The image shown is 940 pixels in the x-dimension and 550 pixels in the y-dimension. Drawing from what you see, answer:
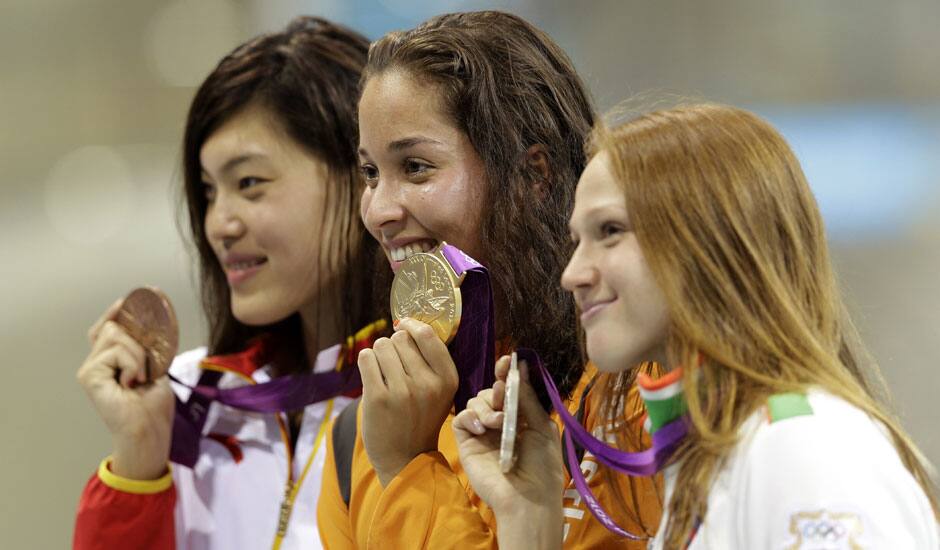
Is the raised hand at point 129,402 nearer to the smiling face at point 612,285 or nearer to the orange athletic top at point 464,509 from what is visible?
the orange athletic top at point 464,509

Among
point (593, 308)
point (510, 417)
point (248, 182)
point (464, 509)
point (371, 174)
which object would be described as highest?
point (248, 182)

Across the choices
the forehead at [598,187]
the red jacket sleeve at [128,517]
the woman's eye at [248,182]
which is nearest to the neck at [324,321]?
the woman's eye at [248,182]

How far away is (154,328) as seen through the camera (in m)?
2.71

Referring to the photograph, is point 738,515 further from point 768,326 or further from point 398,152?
point 398,152

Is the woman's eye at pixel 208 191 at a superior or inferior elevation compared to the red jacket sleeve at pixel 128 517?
superior

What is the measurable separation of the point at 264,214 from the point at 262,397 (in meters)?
0.37

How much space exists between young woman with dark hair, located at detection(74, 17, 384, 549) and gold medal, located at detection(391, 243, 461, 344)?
580 millimetres

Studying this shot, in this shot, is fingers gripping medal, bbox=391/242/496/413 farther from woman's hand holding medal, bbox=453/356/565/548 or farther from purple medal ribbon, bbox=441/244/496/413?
woman's hand holding medal, bbox=453/356/565/548

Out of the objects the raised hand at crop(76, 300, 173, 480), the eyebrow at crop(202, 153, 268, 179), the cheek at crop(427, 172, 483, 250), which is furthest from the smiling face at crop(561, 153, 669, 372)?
the raised hand at crop(76, 300, 173, 480)

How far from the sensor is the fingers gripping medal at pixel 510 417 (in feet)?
5.40

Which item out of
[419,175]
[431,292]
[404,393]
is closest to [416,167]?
[419,175]

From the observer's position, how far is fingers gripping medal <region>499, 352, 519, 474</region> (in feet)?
5.40

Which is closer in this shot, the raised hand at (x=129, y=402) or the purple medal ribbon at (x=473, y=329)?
the purple medal ribbon at (x=473, y=329)

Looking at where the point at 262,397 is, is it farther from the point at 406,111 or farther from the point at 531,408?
the point at 531,408
